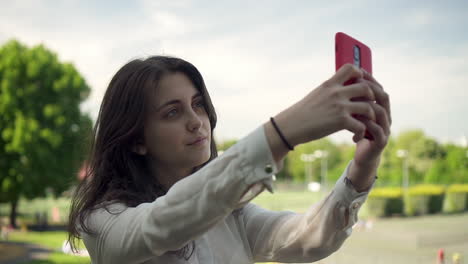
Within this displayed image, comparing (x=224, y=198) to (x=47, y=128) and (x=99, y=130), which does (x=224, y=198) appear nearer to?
(x=99, y=130)

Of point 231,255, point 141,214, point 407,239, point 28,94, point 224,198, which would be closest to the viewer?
point 224,198

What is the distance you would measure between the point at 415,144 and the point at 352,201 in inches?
1287

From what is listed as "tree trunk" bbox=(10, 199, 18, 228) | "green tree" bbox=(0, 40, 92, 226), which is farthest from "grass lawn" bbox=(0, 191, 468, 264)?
"green tree" bbox=(0, 40, 92, 226)

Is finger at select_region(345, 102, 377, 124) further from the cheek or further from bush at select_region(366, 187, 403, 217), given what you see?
bush at select_region(366, 187, 403, 217)

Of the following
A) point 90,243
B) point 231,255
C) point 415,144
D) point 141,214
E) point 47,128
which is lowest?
point 415,144

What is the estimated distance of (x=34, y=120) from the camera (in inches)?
Answer: 643

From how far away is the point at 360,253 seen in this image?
1284 cm

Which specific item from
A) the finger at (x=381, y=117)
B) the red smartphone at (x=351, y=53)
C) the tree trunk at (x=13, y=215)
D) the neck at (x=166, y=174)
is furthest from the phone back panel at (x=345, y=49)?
the tree trunk at (x=13, y=215)

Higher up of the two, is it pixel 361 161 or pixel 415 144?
pixel 361 161

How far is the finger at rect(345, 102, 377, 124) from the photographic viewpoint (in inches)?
31.6

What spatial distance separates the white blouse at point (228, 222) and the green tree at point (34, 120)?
607 inches

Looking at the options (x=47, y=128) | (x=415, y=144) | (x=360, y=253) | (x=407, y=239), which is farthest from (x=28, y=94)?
(x=415, y=144)

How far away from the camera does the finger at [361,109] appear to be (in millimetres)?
804

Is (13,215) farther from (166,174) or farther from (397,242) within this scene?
(166,174)
